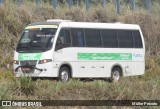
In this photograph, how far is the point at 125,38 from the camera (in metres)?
24.6

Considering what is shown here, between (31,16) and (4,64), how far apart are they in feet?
18.8

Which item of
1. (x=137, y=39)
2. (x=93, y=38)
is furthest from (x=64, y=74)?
(x=137, y=39)

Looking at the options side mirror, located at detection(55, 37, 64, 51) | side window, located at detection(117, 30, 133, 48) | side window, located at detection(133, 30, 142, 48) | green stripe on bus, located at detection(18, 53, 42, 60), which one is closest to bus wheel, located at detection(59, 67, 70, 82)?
side mirror, located at detection(55, 37, 64, 51)

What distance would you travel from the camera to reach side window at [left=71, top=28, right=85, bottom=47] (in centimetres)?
2167

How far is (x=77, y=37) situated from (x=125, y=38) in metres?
3.59

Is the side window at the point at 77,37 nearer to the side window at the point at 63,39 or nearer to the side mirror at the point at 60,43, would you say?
the side window at the point at 63,39

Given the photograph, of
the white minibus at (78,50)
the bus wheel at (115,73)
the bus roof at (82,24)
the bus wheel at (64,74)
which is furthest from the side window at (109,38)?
the bus wheel at (64,74)

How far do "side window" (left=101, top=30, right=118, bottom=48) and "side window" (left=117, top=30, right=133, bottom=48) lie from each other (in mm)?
324

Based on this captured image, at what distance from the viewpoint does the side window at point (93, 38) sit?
2259 cm

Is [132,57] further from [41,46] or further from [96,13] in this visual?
[96,13]

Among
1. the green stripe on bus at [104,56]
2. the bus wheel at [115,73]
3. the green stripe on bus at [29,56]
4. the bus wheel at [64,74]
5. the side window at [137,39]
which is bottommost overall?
the bus wheel at [115,73]

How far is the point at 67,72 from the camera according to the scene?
21.0 m

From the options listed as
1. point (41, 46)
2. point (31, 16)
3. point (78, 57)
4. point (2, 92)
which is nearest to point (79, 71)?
point (78, 57)

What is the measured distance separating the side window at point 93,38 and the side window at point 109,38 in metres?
0.31
